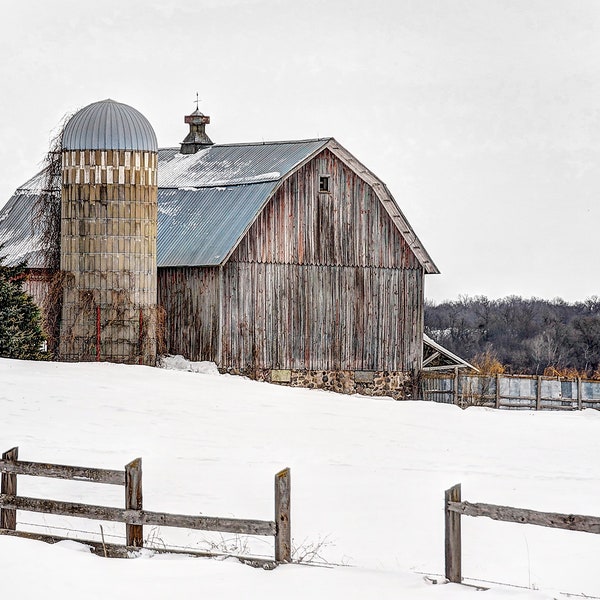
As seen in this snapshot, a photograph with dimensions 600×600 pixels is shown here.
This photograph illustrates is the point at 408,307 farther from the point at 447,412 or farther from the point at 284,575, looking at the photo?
the point at 284,575

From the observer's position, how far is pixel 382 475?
2025 centimetres

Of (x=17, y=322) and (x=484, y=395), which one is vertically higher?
(x=17, y=322)

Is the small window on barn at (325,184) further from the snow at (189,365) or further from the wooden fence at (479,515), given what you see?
the wooden fence at (479,515)

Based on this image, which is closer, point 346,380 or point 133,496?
point 133,496

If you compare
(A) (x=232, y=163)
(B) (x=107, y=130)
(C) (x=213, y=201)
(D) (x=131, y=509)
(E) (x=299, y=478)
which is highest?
(B) (x=107, y=130)

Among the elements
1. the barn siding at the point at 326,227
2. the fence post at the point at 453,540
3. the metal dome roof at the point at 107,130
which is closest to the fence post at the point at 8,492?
the fence post at the point at 453,540

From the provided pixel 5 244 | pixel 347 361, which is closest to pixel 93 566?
pixel 347 361

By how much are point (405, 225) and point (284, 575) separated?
82.9 ft

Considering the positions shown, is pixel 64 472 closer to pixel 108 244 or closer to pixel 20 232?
pixel 108 244

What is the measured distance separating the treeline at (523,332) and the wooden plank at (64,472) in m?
57.0

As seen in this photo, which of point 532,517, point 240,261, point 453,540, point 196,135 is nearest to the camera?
point 532,517

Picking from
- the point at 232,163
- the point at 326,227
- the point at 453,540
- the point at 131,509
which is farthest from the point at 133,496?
the point at 232,163

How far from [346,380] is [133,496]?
23251 mm

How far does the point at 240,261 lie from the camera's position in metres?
33.0
